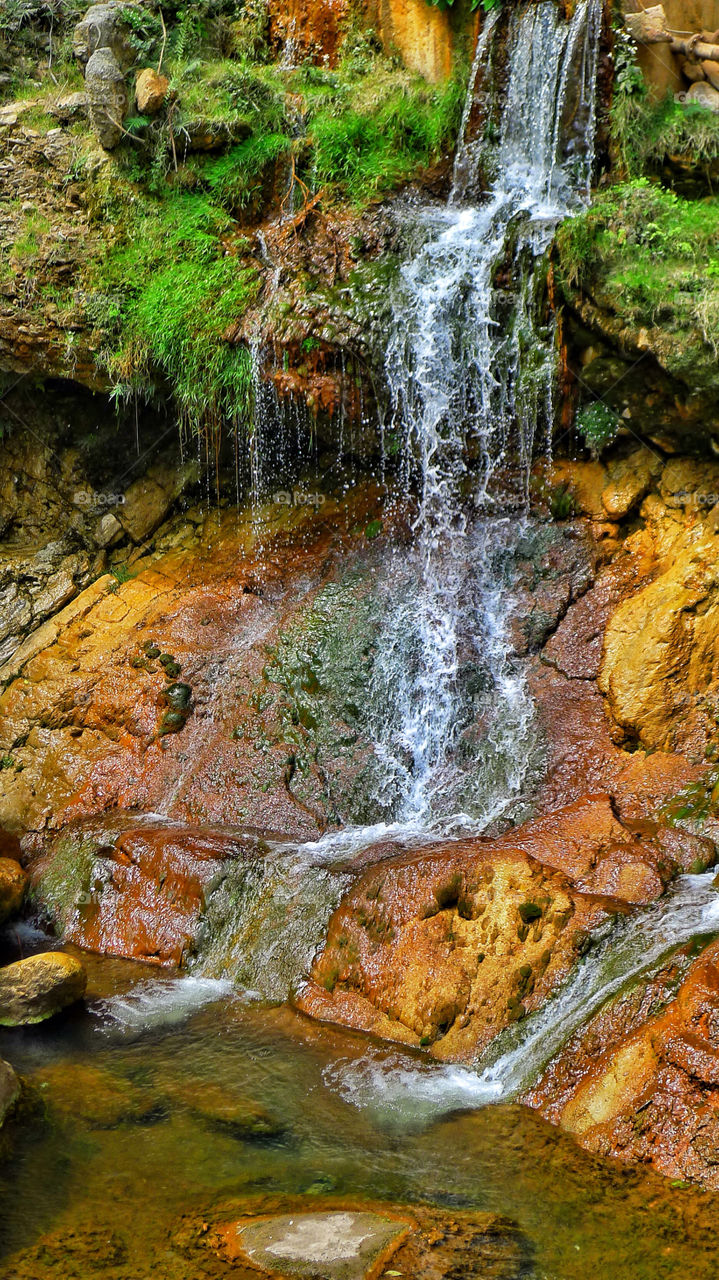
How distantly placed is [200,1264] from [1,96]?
1163cm

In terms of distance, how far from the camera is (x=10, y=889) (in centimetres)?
721

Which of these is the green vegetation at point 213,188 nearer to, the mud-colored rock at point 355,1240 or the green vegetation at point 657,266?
the green vegetation at point 657,266

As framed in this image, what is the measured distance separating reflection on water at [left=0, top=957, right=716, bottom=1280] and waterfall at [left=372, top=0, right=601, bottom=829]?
279 centimetres

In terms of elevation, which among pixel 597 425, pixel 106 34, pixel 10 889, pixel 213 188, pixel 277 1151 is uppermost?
pixel 106 34

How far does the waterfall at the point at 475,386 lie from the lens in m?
8.03

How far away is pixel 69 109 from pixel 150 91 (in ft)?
3.14

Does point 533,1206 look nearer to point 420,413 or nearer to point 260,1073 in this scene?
point 260,1073

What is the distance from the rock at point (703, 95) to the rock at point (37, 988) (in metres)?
8.40

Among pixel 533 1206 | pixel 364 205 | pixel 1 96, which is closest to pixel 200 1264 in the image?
pixel 533 1206

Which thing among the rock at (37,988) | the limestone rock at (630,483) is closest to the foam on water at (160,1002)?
the rock at (37,988)

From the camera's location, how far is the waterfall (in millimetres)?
8031

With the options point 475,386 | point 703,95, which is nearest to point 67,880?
point 475,386

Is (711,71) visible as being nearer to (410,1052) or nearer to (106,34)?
(106,34)

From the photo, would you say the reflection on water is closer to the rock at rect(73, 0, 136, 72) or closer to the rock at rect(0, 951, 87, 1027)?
the rock at rect(0, 951, 87, 1027)
